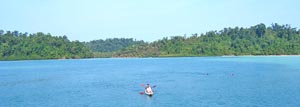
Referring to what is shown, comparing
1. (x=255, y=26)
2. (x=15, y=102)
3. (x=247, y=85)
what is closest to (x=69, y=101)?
(x=15, y=102)

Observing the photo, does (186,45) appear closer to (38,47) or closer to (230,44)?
(230,44)

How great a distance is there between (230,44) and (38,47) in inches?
2659

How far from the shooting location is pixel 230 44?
15712cm

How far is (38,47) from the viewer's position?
147m

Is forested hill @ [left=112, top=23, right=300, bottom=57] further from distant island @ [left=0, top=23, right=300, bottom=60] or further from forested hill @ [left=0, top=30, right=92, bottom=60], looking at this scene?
forested hill @ [left=0, top=30, right=92, bottom=60]

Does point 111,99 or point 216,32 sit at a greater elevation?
point 216,32

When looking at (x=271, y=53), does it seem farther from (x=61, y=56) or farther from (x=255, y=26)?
(x=61, y=56)

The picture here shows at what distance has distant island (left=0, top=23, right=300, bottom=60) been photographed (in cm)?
14638

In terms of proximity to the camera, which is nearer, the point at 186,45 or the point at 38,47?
the point at 38,47

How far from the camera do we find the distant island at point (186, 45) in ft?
480

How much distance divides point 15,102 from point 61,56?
12197 cm

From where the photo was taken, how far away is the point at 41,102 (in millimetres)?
34469

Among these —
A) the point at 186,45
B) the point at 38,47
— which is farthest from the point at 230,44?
the point at 38,47

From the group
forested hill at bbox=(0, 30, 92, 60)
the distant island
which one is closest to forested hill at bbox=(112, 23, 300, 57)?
the distant island
